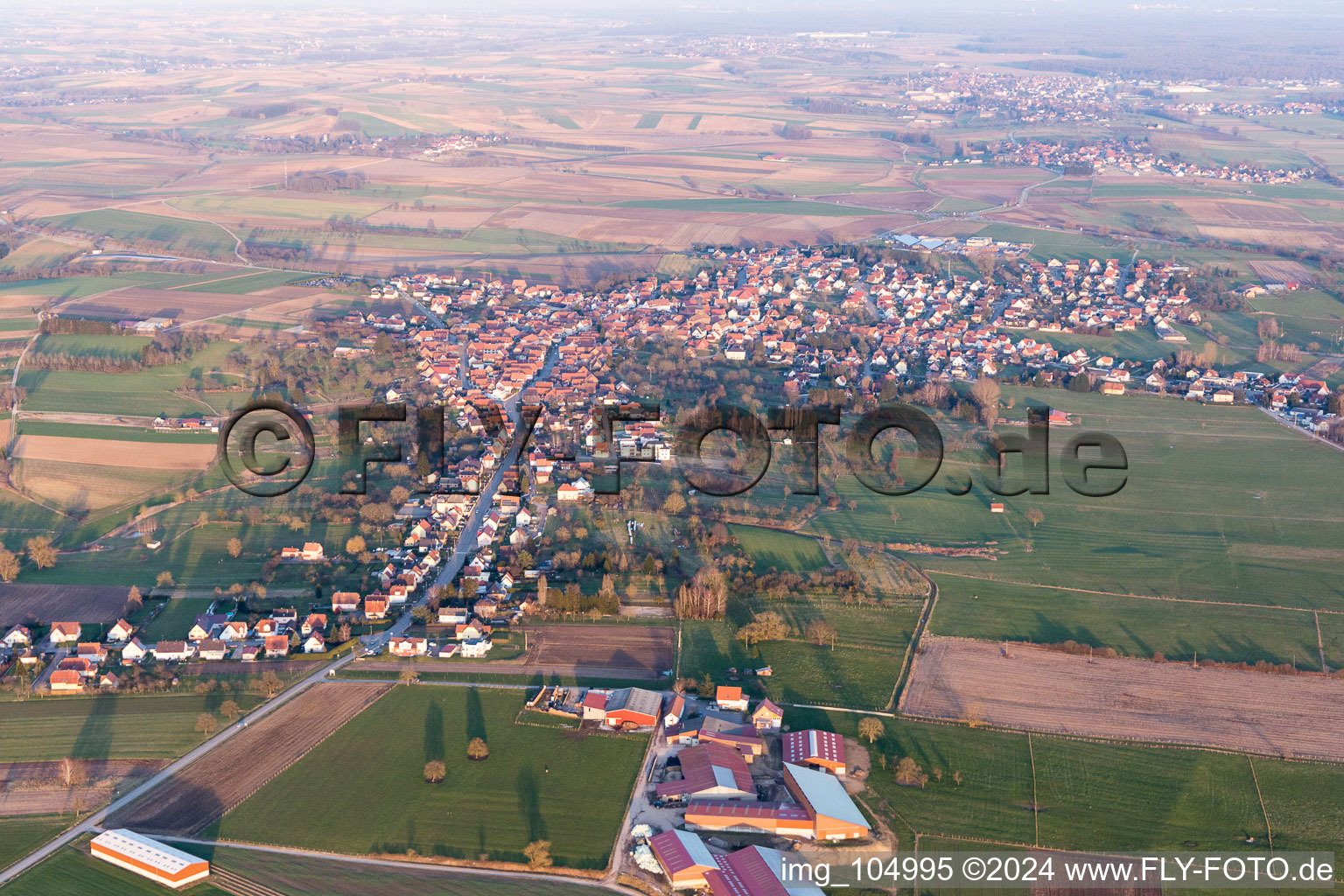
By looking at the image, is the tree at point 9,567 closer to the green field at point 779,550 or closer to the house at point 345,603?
the house at point 345,603

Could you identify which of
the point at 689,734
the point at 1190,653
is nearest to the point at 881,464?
the point at 1190,653

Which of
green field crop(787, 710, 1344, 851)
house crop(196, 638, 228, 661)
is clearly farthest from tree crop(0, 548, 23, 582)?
green field crop(787, 710, 1344, 851)

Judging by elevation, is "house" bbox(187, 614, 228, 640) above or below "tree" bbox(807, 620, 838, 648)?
above

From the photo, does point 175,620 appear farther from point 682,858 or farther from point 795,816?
point 795,816

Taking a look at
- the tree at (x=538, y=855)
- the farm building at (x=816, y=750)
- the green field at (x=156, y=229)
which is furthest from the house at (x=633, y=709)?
the green field at (x=156, y=229)

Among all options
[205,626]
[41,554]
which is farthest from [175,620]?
[41,554]

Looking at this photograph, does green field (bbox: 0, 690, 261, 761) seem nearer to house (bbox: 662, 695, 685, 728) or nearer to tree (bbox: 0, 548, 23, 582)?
tree (bbox: 0, 548, 23, 582)
